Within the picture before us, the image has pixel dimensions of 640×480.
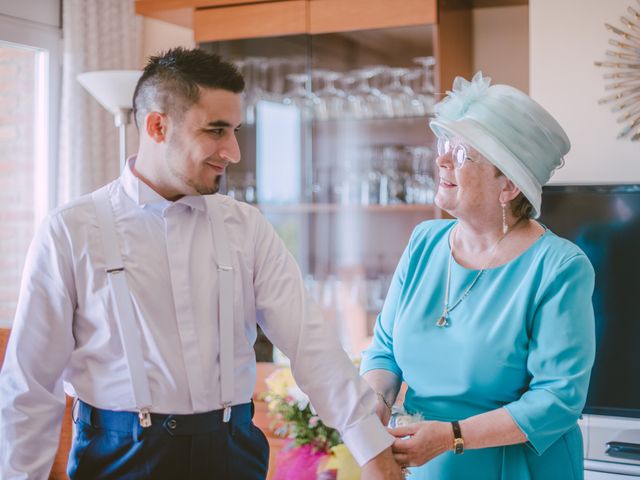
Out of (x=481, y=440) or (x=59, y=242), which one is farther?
(x=481, y=440)

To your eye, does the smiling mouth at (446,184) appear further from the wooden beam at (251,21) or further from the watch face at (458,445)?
the wooden beam at (251,21)

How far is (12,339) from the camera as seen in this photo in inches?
69.6

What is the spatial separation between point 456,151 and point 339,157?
1.99m

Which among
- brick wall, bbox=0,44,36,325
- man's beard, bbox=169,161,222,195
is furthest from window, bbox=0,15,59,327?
man's beard, bbox=169,161,222,195

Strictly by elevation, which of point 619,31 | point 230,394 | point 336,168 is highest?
point 619,31

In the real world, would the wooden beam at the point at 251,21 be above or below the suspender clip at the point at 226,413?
above

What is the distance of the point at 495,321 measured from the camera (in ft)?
6.53

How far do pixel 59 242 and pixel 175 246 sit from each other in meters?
0.24

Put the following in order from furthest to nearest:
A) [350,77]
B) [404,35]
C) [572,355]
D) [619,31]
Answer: [350,77]
[404,35]
[619,31]
[572,355]

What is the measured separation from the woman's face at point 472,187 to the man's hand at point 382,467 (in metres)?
0.60

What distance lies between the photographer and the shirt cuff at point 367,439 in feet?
6.46

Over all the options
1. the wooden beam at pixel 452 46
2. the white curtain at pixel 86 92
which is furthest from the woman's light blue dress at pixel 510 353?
the white curtain at pixel 86 92

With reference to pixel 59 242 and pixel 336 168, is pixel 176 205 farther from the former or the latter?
pixel 336 168

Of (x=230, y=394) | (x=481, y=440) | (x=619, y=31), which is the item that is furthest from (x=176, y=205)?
(x=619, y=31)
